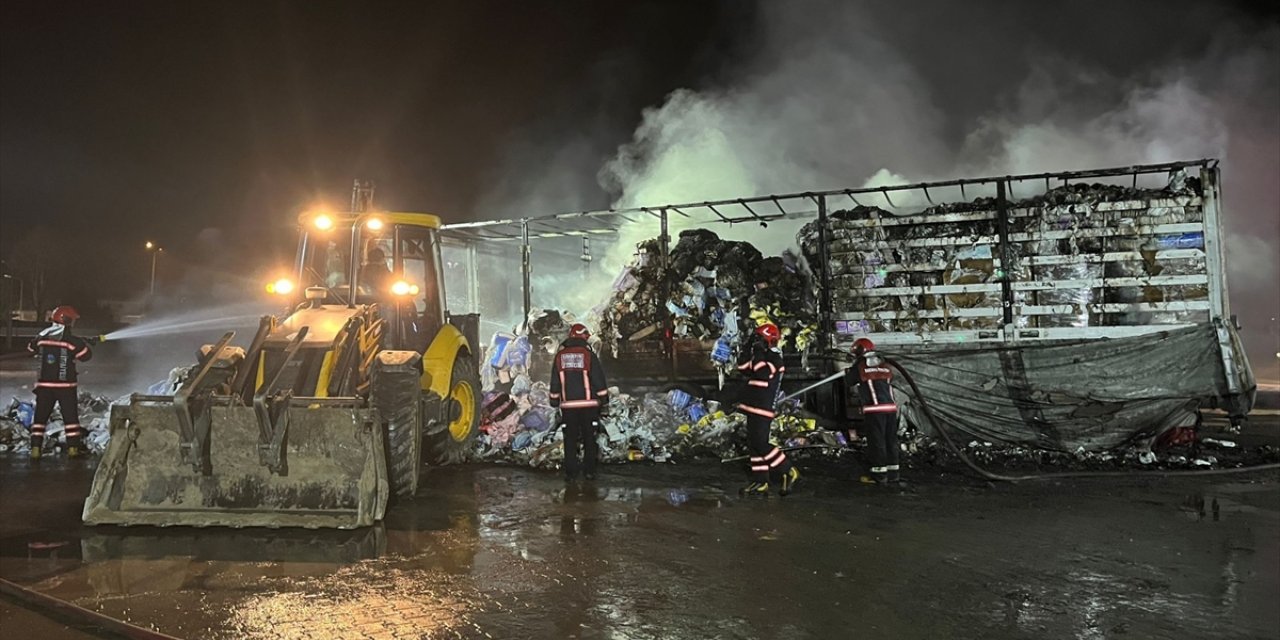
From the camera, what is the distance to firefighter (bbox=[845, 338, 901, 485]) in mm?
7062

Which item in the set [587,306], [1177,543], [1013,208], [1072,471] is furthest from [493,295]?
[1177,543]

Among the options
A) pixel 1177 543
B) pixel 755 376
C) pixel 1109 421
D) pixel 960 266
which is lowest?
pixel 1177 543

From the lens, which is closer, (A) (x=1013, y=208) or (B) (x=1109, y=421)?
(B) (x=1109, y=421)

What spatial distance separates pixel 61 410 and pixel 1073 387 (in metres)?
12.1

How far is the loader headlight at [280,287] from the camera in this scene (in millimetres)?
6887

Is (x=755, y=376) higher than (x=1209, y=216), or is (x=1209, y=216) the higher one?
(x=1209, y=216)

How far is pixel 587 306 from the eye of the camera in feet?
49.7

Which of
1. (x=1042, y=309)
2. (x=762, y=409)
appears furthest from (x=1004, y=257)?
(x=762, y=409)

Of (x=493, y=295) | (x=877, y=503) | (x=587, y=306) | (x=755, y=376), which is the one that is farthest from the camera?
(x=493, y=295)

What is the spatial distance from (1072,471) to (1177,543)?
2789mm

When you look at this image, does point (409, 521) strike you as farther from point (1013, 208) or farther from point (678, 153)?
point (678, 153)

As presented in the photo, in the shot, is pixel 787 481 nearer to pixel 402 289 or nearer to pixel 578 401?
pixel 578 401

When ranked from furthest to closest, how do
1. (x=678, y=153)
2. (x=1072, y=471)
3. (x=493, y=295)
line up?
(x=678, y=153)
(x=493, y=295)
(x=1072, y=471)

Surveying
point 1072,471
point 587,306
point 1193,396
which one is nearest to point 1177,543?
point 1072,471
